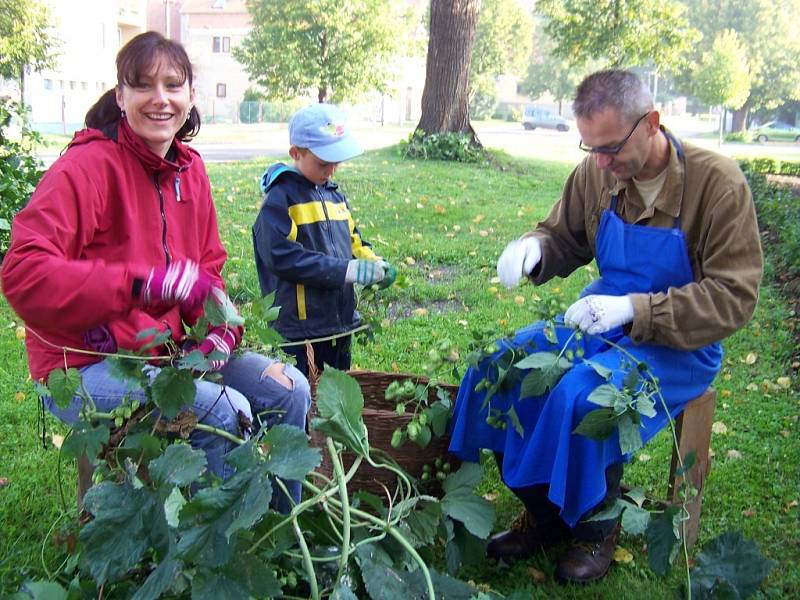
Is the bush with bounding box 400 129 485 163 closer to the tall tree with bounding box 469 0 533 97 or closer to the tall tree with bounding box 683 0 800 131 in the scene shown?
the tall tree with bounding box 683 0 800 131

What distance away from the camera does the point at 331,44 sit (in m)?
25.6

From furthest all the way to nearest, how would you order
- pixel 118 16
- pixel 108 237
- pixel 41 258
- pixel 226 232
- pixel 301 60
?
pixel 118 16
pixel 301 60
pixel 226 232
pixel 108 237
pixel 41 258

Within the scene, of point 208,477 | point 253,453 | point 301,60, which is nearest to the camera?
point 253,453

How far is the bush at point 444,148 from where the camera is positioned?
13820 millimetres

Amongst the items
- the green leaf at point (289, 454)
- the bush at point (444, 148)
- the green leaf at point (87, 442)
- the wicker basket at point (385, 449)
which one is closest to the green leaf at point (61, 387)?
the green leaf at point (87, 442)

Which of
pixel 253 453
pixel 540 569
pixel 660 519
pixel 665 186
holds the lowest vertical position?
pixel 540 569

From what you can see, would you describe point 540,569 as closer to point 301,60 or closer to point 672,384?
point 672,384

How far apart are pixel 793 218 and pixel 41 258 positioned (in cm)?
682

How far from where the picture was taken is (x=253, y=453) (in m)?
1.79

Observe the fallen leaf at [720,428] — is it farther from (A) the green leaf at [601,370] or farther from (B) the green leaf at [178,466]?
(B) the green leaf at [178,466]

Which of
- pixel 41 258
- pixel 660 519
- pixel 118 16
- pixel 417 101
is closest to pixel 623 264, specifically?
pixel 660 519

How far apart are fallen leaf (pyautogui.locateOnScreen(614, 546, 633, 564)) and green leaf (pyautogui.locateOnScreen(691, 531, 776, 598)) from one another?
0.60m

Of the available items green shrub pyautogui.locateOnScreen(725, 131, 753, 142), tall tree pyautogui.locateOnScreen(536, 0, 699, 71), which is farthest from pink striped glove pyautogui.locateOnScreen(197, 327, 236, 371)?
green shrub pyautogui.locateOnScreen(725, 131, 753, 142)

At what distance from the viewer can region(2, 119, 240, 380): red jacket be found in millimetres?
2184
